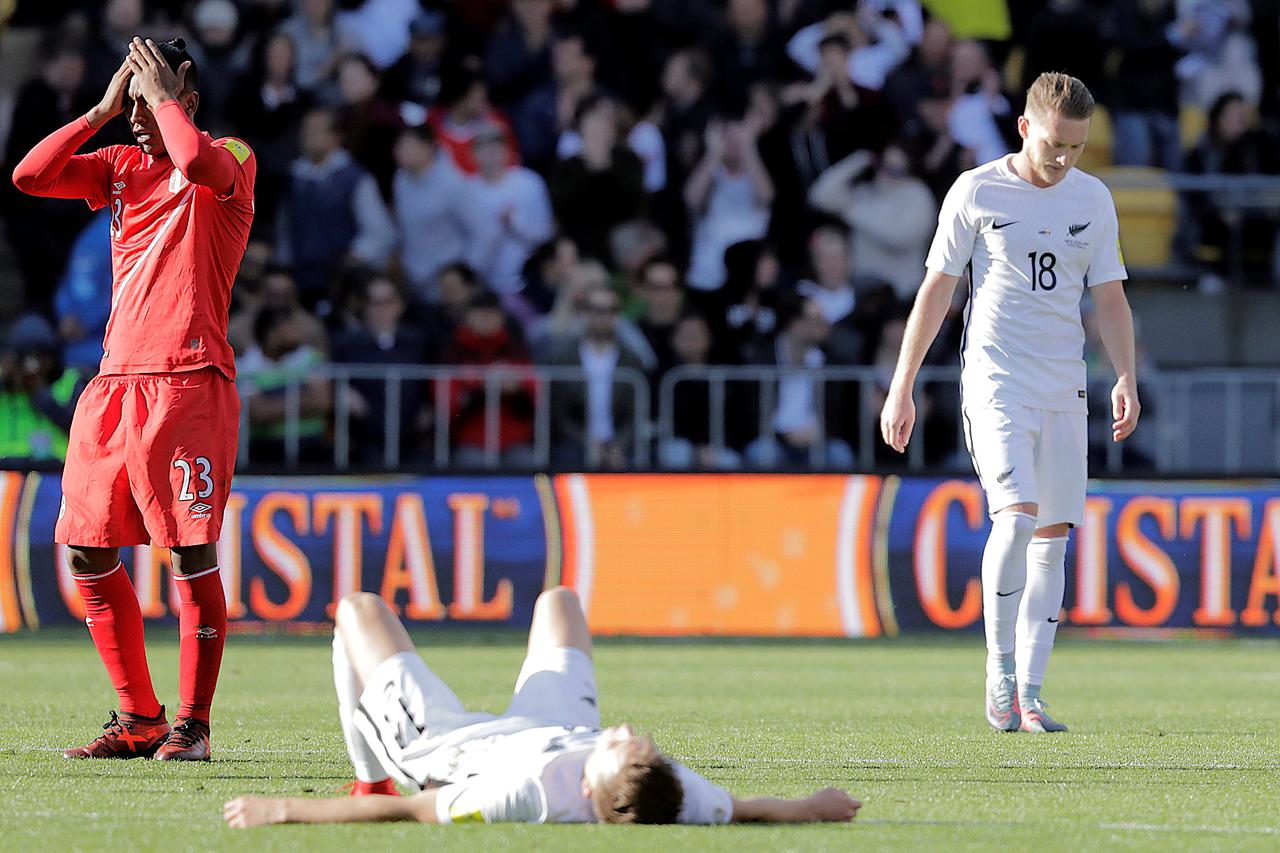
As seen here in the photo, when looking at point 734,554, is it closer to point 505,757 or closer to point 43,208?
point 43,208

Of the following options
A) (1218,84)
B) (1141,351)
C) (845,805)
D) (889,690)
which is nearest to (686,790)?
(845,805)

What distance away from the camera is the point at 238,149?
6949 mm

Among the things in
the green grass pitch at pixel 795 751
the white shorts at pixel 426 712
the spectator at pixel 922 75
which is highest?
the spectator at pixel 922 75

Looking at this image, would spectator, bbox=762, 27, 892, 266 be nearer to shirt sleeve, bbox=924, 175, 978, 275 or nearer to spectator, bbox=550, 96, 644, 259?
spectator, bbox=550, 96, 644, 259

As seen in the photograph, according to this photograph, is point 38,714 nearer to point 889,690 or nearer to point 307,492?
point 889,690

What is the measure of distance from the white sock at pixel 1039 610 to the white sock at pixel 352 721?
11.4 ft

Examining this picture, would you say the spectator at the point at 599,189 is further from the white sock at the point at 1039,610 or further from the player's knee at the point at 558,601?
the player's knee at the point at 558,601

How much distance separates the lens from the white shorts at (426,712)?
4.91 metres

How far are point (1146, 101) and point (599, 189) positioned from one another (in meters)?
5.11

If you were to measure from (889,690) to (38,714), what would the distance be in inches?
158

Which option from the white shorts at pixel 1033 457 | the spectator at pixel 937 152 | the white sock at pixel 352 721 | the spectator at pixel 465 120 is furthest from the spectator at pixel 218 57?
the white sock at pixel 352 721

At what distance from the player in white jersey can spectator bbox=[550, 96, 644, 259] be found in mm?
8756

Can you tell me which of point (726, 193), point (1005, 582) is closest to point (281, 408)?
point (726, 193)

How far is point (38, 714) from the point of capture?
27.8 feet
